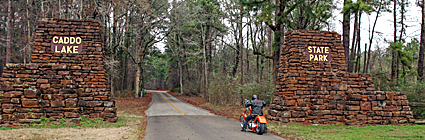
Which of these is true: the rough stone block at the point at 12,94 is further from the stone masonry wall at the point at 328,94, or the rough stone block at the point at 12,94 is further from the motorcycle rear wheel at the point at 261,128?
the stone masonry wall at the point at 328,94

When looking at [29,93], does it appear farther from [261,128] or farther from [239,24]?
[239,24]

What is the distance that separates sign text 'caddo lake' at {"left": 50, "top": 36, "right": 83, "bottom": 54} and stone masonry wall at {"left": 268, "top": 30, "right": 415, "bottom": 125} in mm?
8750

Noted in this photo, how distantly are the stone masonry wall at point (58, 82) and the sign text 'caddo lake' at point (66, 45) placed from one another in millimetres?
129

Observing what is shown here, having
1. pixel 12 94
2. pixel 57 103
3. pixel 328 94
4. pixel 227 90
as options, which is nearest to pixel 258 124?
pixel 328 94

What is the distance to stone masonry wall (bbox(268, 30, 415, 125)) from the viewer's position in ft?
35.9

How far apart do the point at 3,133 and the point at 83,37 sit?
4.75 metres

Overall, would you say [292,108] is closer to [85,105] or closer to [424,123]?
[424,123]

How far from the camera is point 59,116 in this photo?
9836 mm

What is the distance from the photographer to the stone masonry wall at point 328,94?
10.9 meters

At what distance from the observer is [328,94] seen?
11273 mm

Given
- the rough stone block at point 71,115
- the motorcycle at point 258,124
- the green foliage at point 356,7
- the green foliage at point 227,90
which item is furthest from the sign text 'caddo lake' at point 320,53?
the rough stone block at point 71,115

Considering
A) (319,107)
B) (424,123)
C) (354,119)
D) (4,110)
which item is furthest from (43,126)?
(424,123)

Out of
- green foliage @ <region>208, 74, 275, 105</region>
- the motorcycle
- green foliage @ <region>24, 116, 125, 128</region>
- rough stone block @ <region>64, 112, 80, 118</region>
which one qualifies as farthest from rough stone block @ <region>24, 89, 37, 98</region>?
green foliage @ <region>208, 74, 275, 105</region>

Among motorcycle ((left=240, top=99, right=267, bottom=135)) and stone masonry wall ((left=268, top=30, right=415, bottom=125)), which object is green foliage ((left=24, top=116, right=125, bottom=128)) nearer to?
motorcycle ((left=240, top=99, right=267, bottom=135))
